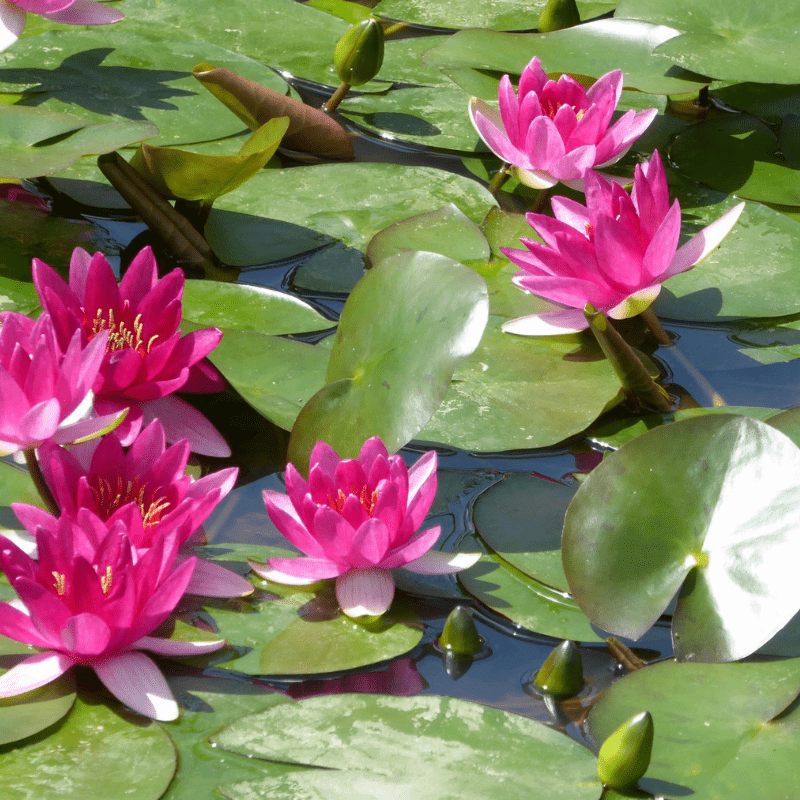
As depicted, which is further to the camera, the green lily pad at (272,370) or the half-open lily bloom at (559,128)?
the half-open lily bloom at (559,128)

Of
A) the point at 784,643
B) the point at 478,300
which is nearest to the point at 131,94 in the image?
the point at 478,300

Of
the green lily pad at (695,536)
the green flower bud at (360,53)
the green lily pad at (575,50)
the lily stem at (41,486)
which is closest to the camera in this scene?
the green lily pad at (695,536)

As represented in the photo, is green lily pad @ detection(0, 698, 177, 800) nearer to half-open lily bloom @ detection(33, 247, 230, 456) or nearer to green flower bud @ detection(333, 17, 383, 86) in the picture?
half-open lily bloom @ detection(33, 247, 230, 456)

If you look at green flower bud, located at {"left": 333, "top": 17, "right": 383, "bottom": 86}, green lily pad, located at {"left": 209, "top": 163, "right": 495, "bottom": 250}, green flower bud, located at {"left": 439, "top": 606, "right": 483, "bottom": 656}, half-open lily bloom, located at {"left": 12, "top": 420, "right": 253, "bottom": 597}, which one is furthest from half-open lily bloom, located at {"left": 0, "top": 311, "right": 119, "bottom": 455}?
green flower bud, located at {"left": 333, "top": 17, "right": 383, "bottom": 86}

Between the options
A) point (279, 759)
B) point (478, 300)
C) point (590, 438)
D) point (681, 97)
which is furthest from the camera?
point (681, 97)

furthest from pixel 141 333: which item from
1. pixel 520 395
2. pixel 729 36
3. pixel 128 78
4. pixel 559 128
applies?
pixel 729 36

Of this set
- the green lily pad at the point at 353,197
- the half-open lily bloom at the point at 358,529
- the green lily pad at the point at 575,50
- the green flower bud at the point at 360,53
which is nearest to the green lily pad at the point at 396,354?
the half-open lily bloom at the point at 358,529

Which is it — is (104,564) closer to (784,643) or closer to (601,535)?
(601,535)

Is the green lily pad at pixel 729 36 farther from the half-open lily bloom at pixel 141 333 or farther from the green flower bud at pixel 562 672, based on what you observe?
the green flower bud at pixel 562 672
